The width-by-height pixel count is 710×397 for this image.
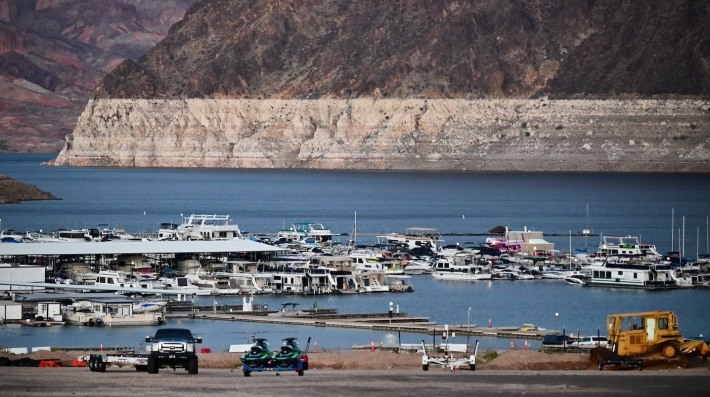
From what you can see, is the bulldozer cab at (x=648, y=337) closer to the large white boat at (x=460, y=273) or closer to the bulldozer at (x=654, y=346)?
the bulldozer at (x=654, y=346)

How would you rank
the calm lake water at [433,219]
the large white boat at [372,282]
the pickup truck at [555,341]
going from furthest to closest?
the large white boat at [372,282], the calm lake water at [433,219], the pickup truck at [555,341]

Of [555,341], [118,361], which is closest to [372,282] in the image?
[555,341]

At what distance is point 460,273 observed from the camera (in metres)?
74.9

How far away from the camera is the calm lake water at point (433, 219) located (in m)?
53.0

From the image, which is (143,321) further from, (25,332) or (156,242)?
(156,242)

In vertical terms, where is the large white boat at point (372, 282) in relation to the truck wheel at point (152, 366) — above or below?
above

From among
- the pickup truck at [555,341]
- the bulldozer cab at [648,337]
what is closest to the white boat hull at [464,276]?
the pickup truck at [555,341]

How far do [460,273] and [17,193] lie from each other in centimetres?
8091

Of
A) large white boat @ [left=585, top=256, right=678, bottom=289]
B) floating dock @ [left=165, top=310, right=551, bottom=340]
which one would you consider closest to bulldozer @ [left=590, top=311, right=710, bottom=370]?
floating dock @ [left=165, top=310, right=551, bottom=340]

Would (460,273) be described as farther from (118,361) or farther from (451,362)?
(118,361)

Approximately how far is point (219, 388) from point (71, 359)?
30.4 feet

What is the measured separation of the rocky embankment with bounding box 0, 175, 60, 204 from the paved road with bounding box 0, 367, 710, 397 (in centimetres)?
11264

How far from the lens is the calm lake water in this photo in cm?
5303

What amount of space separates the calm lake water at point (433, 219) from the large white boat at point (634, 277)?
1088mm
